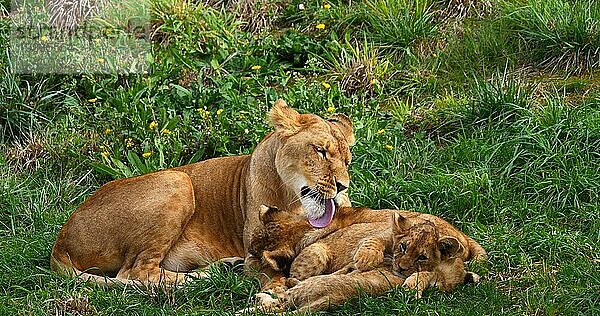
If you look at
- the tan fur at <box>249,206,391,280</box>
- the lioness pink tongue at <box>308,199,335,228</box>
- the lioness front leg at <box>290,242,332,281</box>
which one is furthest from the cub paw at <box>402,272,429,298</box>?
the lioness pink tongue at <box>308,199,335,228</box>

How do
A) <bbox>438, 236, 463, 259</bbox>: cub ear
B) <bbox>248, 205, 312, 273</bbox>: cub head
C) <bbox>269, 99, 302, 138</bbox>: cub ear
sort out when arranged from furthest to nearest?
<bbox>269, 99, 302, 138</bbox>: cub ear → <bbox>248, 205, 312, 273</bbox>: cub head → <bbox>438, 236, 463, 259</bbox>: cub ear

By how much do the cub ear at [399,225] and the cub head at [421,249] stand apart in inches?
1.7

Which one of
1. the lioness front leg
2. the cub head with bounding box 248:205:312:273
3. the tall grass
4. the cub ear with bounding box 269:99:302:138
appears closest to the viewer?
the lioness front leg

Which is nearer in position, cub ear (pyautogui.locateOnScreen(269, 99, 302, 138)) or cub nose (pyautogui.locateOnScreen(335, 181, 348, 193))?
cub nose (pyautogui.locateOnScreen(335, 181, 348, 193))

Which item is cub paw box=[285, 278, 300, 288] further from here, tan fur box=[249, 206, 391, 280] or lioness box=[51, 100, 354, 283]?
lioness box=[51, 100, 354, 283]

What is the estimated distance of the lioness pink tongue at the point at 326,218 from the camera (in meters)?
6.40

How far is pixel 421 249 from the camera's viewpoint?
566 cm

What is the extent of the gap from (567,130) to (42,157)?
4.33m

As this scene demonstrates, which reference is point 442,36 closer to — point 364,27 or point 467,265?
point 364,27

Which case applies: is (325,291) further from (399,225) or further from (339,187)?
(339,187)

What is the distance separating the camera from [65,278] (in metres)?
6.56

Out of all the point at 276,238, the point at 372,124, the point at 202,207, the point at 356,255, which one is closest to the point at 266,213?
the point at 276,238

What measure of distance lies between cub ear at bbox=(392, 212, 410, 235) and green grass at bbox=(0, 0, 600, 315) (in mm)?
362

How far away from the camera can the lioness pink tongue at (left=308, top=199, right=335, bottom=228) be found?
6398mm
